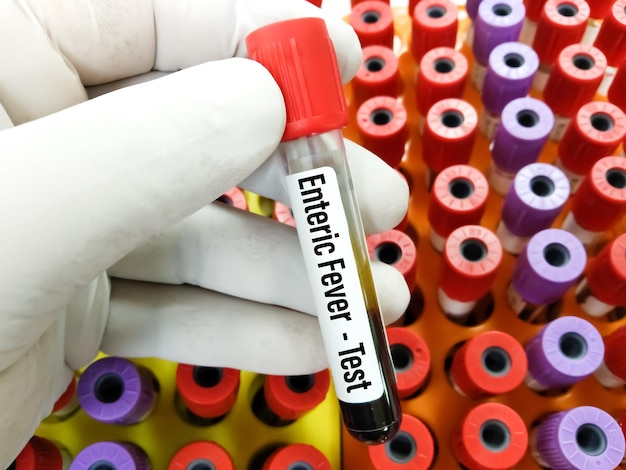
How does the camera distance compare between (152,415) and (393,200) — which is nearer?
(393,200)

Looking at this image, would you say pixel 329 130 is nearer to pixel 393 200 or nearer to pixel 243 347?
pixel 393 200

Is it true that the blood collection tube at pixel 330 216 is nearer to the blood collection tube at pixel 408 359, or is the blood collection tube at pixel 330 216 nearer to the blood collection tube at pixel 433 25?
the blood collection tube at pixel 408 359

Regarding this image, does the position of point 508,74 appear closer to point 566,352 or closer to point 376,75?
point 376,75

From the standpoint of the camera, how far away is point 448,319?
61 centimetres

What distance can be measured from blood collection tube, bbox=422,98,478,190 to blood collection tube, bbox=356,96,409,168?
3 cm

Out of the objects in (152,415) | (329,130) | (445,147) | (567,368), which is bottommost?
(152,415)

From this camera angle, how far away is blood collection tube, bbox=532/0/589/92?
630 millimetres

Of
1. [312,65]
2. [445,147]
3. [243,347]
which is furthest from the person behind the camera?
[445,147]

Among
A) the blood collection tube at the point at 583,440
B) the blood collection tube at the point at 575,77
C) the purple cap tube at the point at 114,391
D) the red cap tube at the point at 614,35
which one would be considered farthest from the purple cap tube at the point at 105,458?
the red cap tube at the point at 614,35

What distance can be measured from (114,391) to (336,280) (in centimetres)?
30

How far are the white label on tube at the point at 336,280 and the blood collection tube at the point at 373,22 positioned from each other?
0.38 metres

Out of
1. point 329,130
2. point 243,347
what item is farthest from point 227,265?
point 329,130

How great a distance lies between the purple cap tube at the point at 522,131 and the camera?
1.89 feet

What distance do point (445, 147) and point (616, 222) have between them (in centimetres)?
19
